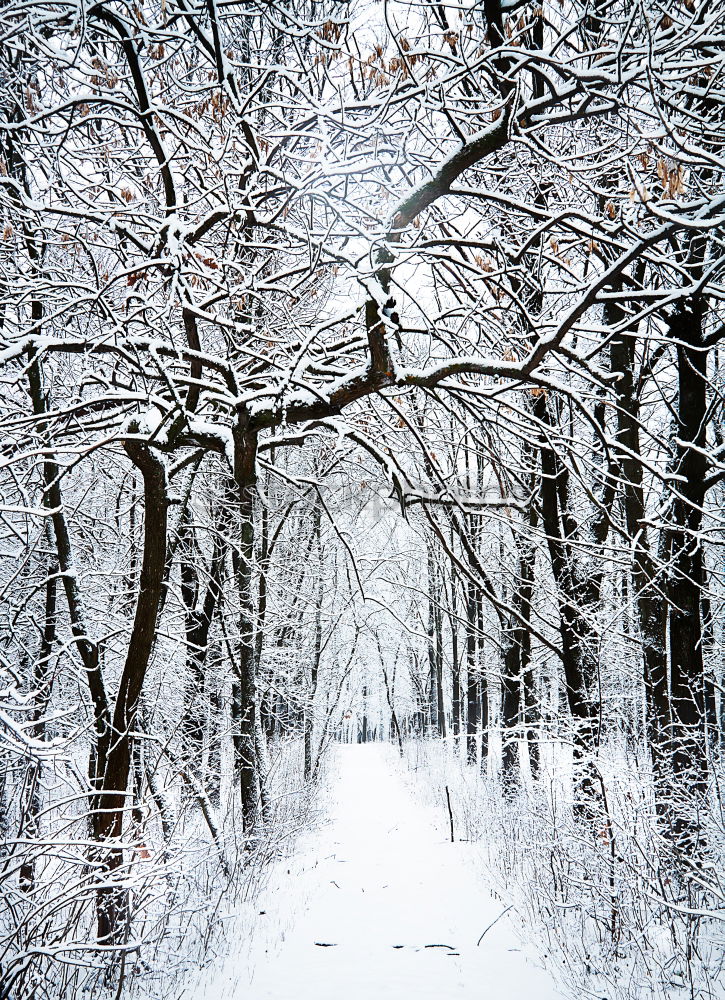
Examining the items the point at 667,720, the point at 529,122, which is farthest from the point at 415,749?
the point at 529,122

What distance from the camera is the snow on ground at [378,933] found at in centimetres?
478

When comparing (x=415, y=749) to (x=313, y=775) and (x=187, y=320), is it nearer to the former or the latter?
(x=313, y=775)

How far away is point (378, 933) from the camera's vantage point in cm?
612

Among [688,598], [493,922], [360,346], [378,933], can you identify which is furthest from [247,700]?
[688,598]

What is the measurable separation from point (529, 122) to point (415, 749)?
63.0 ft

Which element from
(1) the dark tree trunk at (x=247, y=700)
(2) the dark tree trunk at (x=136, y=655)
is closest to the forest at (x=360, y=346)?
(2) the dark tree trunk at (x=136, y=655)

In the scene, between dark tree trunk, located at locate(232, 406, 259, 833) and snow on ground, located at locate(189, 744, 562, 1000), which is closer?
snow on ground, located at locate(189, 744, 562, 1000)

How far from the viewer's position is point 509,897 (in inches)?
273

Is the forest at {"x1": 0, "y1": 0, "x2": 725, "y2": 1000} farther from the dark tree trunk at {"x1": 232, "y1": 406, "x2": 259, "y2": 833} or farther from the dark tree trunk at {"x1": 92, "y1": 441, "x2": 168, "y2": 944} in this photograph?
the dark tree trunk at {"x1": 232, "y1": 406, "x2": 259, "y2": 833}

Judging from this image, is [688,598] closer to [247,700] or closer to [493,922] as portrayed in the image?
[493,922]

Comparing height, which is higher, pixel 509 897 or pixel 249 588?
pixel 249 588

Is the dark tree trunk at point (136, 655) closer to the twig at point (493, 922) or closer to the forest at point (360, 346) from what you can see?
the forest at point (360, 346)

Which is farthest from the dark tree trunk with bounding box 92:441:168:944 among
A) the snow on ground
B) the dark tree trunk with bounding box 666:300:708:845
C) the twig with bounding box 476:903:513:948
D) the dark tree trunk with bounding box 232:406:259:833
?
the dark tree trunk with bounding box 666:300:708:845

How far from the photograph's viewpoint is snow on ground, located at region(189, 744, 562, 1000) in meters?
4.78
